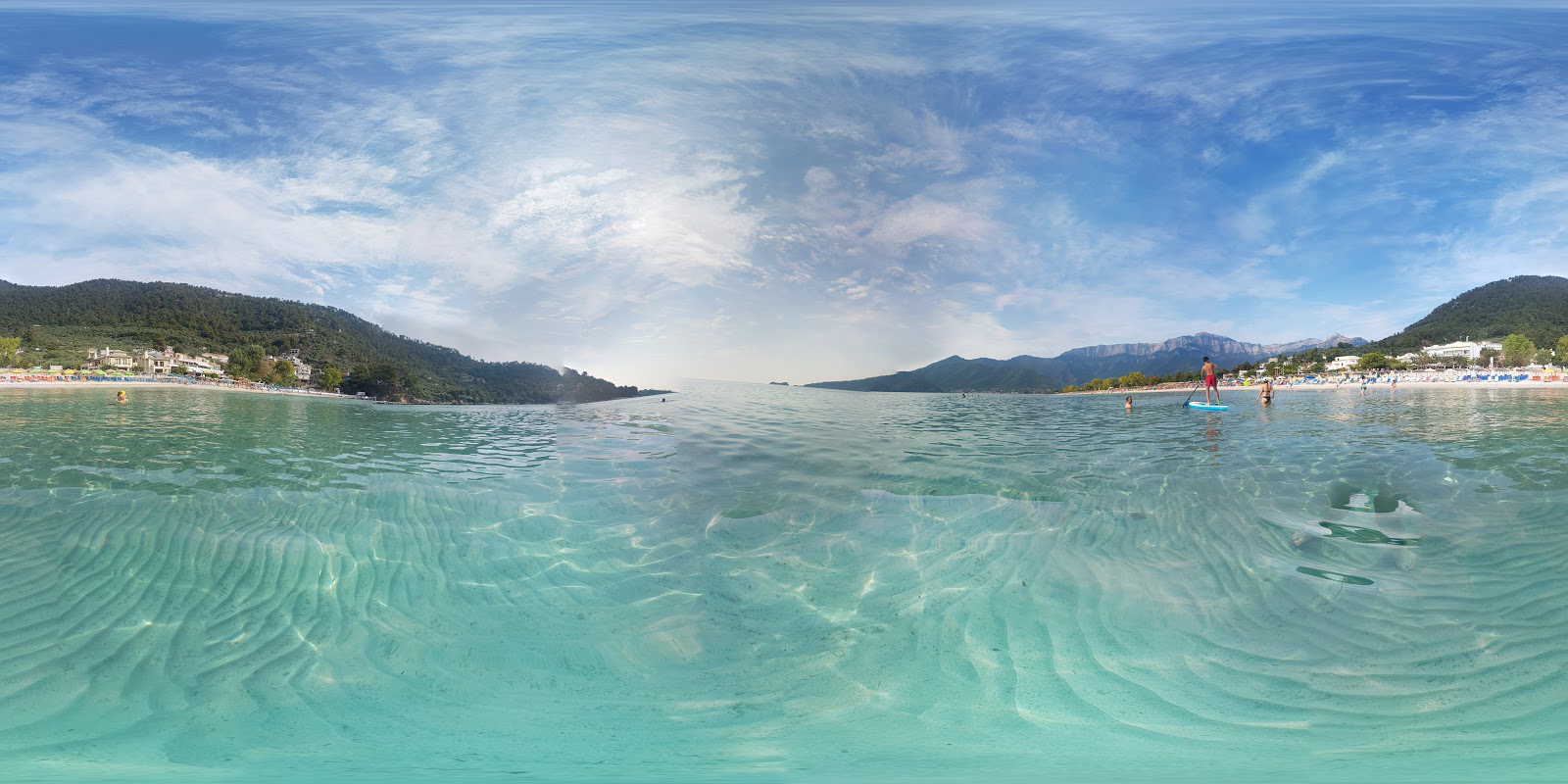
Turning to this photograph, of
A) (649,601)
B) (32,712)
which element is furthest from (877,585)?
(32,712)

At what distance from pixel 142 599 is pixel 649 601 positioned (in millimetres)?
4033

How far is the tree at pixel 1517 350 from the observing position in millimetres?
53938

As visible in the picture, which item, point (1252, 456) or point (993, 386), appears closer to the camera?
point (1252, 456)

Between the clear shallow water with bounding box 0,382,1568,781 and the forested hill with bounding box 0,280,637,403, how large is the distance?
33.7 meters

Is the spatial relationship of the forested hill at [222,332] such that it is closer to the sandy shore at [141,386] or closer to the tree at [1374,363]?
the sandy shore at [141,386]

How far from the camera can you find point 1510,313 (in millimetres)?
55188

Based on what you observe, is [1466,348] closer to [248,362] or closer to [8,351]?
[248,362]

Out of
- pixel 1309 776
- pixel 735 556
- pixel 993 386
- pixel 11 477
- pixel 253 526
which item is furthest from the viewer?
pixel 993 386

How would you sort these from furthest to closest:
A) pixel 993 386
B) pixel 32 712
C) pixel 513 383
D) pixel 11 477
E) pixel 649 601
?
pixel 993 386, pixel 513 383, pixel 11 477, pixel 649 601, pixel 32 712

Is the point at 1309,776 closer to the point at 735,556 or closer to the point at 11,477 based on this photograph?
the point at 735,556

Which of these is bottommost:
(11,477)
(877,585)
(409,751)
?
(409,751)

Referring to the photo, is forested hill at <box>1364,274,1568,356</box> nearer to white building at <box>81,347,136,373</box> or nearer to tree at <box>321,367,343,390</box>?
tree at <box>321,367,343,390</box>

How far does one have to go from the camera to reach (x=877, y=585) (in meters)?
4.70

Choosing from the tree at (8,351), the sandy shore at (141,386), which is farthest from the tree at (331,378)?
the tree at (8,351)
